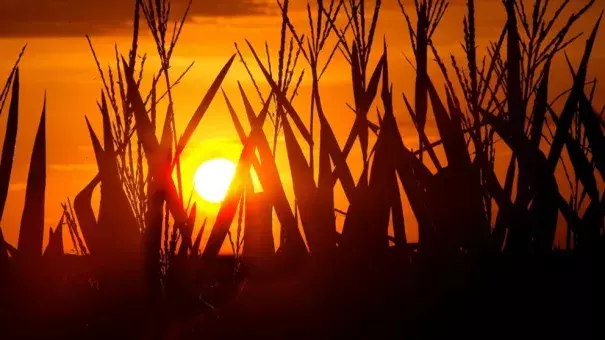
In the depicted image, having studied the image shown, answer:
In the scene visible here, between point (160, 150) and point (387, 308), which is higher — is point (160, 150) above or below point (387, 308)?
above

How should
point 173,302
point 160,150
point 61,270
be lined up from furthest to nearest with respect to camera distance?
1. point 61,270
2. point 160,150
3. point 173,302

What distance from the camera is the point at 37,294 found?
2.30 m

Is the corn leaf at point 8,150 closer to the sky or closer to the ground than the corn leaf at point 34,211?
closer to the sky

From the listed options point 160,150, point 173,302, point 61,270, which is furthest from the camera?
point 61,270

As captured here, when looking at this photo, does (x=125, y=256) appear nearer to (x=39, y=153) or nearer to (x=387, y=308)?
(x=39, y=153)

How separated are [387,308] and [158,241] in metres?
0.55

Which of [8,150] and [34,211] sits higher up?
[8,150]

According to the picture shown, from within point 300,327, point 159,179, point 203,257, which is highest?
point 159,179

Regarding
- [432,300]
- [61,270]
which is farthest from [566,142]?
[61,270]

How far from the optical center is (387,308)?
216 cm

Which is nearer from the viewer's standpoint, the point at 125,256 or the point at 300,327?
the point at 300,327

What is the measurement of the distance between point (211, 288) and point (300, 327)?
25cm

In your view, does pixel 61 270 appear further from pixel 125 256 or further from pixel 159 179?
pixel 159 179

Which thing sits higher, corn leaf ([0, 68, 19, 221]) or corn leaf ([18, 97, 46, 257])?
corn leaf ([0, 68, 19, 221])
